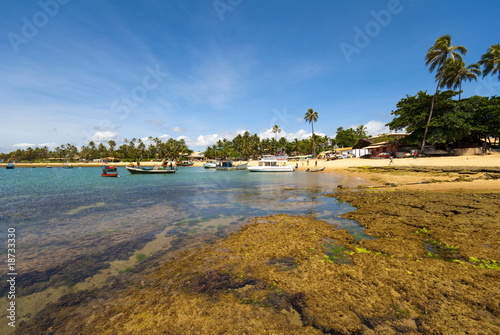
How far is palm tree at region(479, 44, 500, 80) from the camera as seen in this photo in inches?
1610

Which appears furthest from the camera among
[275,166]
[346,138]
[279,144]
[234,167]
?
[279,144]

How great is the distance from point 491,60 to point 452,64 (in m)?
10.2

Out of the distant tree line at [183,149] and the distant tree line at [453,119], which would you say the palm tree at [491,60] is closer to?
the distant tree line at [453,119]

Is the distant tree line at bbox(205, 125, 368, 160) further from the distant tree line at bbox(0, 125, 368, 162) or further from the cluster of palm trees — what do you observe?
the cluster of palm trees

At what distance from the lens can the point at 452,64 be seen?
3909 centimetres

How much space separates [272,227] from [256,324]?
5507mm

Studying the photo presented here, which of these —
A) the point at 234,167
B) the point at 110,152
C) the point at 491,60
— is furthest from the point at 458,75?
the point at 110,152

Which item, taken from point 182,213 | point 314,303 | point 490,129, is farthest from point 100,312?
point 490,129

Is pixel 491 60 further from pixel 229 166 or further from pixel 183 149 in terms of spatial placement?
pixel 183 149

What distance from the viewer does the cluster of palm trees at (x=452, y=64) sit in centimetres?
3918

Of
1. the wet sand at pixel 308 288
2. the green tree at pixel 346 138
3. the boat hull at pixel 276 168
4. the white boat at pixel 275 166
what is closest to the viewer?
the wet sand at pixel 308 288

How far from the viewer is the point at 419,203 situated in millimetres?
11242

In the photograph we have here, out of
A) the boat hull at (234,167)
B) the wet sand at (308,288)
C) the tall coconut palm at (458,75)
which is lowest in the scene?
the boat hull at (234,167)

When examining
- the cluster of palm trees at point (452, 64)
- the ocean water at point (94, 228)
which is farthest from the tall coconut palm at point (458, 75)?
the ocean water at point (94, 228)
